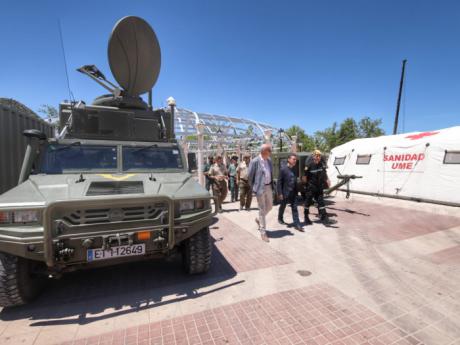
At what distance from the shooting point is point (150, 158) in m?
3.84

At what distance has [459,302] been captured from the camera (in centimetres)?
274

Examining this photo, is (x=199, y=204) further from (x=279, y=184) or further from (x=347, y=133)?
(x=347, y=133)

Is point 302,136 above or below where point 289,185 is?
above

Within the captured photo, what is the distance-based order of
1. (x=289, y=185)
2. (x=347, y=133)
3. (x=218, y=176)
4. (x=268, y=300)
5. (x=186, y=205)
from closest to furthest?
1. (x=268, y=300)
2. (x=186, y=205)
3. (x=289, y=185)
4. (x=218, y=176)
5. (x=347, y=133)

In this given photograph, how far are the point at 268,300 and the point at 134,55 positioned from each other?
524cm

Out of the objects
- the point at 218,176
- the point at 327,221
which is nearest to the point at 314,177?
the point at 327,221

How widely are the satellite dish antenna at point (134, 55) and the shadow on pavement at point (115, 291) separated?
12.6ft

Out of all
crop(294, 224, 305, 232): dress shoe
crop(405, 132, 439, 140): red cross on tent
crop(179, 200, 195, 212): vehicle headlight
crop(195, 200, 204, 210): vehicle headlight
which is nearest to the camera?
crop(179, 200, 195, 212): vehicle headlight

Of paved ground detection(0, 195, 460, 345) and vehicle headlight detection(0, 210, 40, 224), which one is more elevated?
vehicle headlight detection(0, 210, 40, 224)

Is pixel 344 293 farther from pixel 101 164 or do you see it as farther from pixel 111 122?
pixel 111 122

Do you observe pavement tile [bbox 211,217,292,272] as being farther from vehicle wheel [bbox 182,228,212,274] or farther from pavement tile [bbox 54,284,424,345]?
pavement tile [bbox 54,284,424,345]

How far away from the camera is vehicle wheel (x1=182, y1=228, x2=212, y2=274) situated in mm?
3191

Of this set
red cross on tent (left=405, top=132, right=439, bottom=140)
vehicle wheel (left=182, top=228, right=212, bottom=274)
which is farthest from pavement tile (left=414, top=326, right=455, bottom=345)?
red cross on tent (left=405, top=132, right=439, bottom=140)

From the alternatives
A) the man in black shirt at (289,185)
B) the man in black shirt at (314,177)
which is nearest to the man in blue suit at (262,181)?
the man in black shirt at (289,185)
